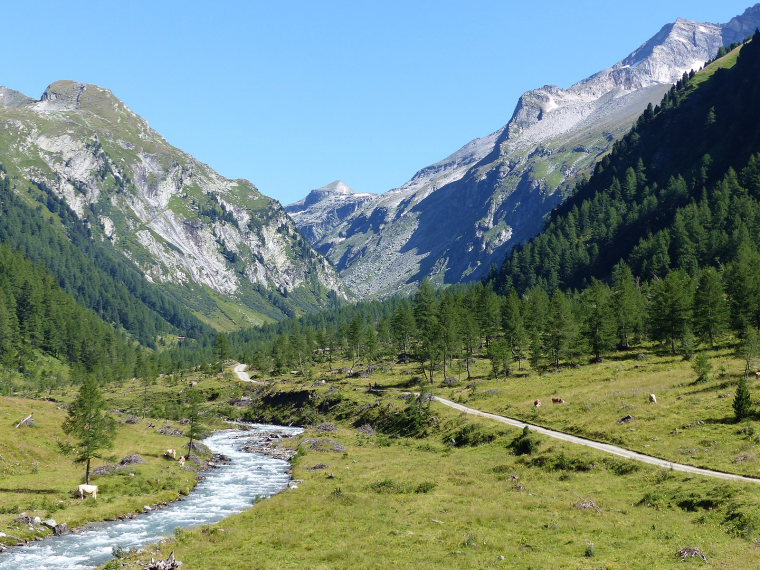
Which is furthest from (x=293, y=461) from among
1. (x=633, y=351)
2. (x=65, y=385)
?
(x=65, y=385)

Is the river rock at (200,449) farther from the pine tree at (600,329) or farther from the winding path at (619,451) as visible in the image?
the pine tree at (600,329)

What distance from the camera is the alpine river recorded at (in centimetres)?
3862

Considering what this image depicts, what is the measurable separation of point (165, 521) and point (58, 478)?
21.1 m

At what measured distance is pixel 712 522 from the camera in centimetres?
3647

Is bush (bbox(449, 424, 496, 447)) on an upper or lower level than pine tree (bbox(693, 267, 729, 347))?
lower

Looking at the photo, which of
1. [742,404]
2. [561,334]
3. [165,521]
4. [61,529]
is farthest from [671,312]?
[61,529]

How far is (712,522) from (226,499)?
4429cm

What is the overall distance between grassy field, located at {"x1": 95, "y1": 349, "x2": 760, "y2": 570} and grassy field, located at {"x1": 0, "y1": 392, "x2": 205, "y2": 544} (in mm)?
13137

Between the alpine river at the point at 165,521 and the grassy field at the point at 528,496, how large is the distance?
12.5 ft

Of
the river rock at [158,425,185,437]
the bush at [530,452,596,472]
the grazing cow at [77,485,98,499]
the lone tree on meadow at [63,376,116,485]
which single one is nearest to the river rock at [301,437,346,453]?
the river rock at [158,425,185,437]

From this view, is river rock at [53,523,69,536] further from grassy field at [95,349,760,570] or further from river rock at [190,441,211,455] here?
river rock at [190,441,211,455]

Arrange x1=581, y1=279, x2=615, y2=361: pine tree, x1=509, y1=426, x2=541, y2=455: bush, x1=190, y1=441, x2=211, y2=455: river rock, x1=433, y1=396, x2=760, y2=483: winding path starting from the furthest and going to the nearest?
1. x1=581, y1=279, x2=615, y2=361: pine tree
2. x1=190, y1=441, x2=211, y2=455: river rock
3. x1=509, y1=426, x2=541, y2=455: bush
4. x1=433, y1=396, x2=760, y2=483: winding path

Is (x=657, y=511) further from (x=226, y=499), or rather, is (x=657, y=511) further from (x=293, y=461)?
(x=293, y=461)

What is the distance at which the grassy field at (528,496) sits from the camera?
34.0 m
